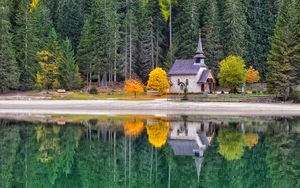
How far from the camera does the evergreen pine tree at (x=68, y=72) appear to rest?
Answer: 2846 inches

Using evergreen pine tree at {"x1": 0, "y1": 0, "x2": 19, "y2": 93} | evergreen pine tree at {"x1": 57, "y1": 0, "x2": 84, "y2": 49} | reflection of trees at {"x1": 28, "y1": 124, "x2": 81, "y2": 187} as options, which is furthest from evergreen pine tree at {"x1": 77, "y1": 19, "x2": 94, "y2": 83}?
reflection of trees at {"x1": 28, "y1": 124, "x2": 81, "y2": 187}

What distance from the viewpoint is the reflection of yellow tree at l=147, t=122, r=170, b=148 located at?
2651 cm

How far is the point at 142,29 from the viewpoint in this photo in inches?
3228

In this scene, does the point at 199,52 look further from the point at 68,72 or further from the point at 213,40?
the point at 68,72

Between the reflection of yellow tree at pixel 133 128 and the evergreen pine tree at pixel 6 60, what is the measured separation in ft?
120

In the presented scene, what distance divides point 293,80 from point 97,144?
135ft

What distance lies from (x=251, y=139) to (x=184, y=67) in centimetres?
4411

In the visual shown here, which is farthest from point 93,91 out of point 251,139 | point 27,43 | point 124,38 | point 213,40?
point 251,139

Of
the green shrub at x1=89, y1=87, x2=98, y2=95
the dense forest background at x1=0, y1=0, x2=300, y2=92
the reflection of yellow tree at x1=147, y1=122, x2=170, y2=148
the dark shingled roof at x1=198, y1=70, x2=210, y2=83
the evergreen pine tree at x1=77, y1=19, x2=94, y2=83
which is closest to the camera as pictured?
the reflection of yellow tree at x1=147, y1=122, x2=170, y2=148

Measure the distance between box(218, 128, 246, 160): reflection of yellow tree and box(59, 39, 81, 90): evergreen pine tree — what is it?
43176 millimetres

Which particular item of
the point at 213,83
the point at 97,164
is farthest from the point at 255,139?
the point at 213,83

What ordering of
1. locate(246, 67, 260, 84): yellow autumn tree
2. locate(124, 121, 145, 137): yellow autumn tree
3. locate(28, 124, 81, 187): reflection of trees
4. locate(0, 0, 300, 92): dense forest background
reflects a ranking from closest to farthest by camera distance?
locate(28, 124, 81, 187): reflection of trees < locate(124, 121, 145, 137): yellow autumn tree < locate(0, 0, 300, 92): dense forest background < locate(246, 67, 260, 84): yellow autumn tree

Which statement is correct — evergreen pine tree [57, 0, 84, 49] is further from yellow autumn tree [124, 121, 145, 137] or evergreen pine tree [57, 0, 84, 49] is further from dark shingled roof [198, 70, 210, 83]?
yellow autumn tree [124, 121, 145, 137]

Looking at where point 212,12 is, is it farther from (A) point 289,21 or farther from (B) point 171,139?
(B) point 171,139
